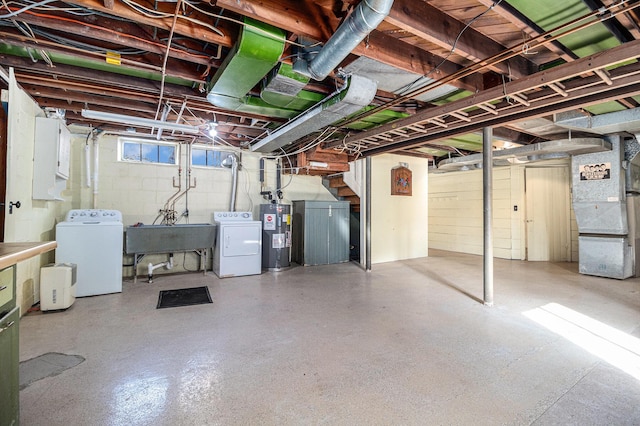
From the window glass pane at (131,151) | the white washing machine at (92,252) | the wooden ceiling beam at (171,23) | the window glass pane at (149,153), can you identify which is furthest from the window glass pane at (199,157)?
the wooden ceiling beam at (171,23)

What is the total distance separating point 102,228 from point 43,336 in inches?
63.3

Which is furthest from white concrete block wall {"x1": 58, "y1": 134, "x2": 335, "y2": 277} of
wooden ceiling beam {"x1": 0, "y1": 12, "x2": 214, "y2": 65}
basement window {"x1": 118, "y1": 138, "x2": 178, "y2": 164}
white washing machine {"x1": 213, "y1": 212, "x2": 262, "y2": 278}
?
wooden ceiling beam {"x1": 0, "y1": 12, "x2": 214, "y2": 65}

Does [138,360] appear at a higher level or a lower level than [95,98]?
lower

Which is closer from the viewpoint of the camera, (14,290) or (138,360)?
(14,290)

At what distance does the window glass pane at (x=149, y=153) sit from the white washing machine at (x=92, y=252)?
1448mm

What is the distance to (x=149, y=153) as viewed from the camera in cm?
512

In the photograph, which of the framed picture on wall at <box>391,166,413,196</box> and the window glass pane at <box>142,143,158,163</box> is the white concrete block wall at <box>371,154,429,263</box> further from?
the window glass pane at <box>142,143,158,163</box>

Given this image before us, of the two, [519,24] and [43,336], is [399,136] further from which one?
[43,336]

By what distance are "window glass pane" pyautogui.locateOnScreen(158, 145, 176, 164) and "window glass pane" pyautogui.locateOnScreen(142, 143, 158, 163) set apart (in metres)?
0.08

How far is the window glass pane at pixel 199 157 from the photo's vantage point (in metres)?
5.44

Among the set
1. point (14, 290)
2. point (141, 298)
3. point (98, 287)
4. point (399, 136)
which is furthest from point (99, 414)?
point (399, 136)

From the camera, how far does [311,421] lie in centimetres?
160

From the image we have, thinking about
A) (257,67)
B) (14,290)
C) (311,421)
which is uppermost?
(257,67)

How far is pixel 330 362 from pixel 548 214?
6.80 meters
